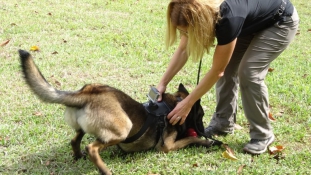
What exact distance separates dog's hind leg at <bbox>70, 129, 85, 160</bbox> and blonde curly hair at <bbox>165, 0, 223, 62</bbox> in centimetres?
145

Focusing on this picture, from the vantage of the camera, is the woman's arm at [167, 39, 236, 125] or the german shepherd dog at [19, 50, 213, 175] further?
the woman's arm at [167, 39, 236, 125]

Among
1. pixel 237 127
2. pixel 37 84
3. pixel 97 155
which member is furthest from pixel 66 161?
pixel 237 127

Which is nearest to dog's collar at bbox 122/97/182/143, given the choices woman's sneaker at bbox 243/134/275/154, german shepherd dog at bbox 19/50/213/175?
german shepherd dog at bbox 19/50/213/175

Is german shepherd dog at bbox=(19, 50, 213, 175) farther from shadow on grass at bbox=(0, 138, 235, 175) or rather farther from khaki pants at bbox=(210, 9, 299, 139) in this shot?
khaki pants at bbox=(210, 9, 299, 139)

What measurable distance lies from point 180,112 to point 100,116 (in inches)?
33.4

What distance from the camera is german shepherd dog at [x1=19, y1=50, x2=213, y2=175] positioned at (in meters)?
3.31

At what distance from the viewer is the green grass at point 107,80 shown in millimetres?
3846

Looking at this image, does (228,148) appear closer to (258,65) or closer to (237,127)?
(237,127)

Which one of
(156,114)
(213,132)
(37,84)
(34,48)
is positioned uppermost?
(37,84)

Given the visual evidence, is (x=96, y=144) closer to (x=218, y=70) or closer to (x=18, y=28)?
(x=218, y=70)

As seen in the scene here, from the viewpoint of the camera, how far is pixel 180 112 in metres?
3.79

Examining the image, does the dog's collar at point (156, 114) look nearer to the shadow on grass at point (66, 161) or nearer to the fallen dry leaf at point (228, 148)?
the shadow on grass at point (66, 161)

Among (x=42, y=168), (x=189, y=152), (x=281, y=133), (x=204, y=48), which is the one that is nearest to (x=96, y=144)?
(x=42, y=168)

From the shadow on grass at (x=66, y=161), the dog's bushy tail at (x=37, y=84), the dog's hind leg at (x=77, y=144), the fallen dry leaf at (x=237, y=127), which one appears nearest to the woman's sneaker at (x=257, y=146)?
the shadow on grass at (x=66, y=161)
